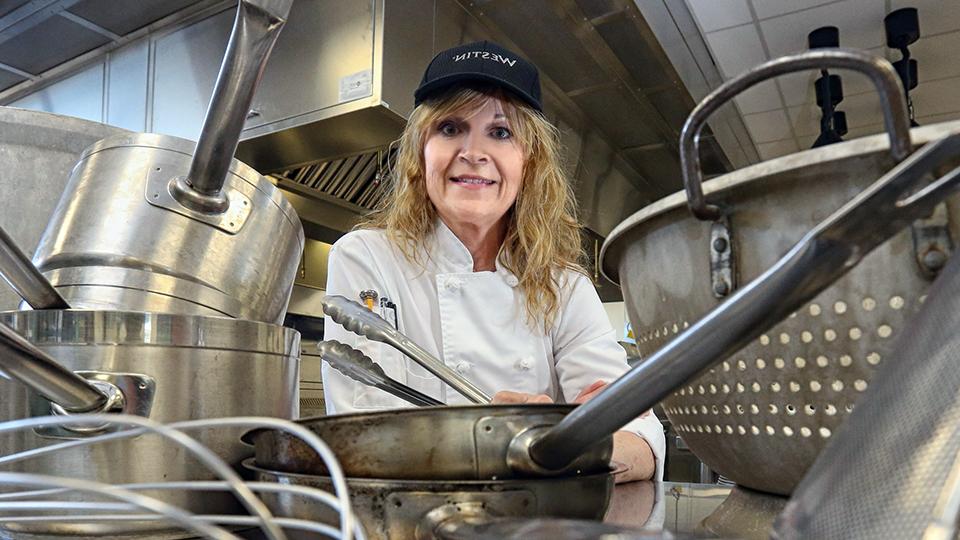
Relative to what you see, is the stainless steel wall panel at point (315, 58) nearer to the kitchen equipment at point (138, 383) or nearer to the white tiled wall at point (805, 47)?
the white tiled wall at point (805, 47)

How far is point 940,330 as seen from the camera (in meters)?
0.17

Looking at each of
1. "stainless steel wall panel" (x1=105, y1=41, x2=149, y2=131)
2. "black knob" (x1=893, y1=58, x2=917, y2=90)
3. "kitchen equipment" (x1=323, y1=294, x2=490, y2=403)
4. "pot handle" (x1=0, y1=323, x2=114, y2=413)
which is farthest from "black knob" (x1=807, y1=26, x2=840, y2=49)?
"pot handle" (x1=0, y1=323, x2=114, y2=413)

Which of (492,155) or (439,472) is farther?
(492,155)

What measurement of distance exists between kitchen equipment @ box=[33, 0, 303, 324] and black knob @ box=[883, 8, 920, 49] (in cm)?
220

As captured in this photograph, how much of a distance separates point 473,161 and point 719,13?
155 centimetres

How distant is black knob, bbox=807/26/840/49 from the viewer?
6.68ft

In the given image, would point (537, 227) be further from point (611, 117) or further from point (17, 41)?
point (17, 41)

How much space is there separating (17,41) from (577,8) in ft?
5.85

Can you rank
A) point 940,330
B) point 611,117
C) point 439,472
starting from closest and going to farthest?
point 940,330
point 439,472
point 611,117

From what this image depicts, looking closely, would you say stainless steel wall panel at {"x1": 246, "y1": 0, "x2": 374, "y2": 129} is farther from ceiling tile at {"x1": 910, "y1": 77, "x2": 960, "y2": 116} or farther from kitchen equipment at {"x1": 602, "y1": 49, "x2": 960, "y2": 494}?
ceiling tile at {"x1": 910, "y1": 77, "x2": 960, "y2": 116}

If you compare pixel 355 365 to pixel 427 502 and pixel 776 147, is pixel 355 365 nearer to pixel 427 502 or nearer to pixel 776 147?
pixel 427 502

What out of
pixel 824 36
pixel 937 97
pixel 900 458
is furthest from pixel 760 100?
pixel 900 458

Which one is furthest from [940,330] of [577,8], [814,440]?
[577,8]

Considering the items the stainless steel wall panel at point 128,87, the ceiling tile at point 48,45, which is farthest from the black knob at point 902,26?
the ceiling tile at point 48,45
